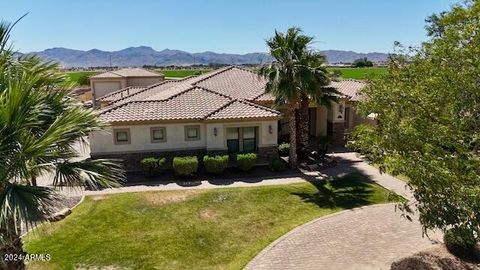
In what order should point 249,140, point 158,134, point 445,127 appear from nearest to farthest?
point 445,127, point 158,134, point 249,140

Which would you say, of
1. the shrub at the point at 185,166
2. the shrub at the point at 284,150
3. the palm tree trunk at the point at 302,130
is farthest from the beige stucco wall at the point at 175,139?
the palm tree trunk at the point at 302,130

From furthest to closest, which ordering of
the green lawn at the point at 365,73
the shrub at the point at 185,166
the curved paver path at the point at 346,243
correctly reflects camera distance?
the shrub at the point at 185,166 → the green lawn at the point at 365,73 → the curved paver path at the point at 346,243

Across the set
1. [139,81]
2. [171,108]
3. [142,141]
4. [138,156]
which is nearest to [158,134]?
[142,141]

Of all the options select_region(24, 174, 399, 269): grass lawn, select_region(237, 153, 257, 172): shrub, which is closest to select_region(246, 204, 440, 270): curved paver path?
select_region(24, 174, 399, 269): grass lawn

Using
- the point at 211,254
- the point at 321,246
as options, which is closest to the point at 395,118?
the point at 321,246

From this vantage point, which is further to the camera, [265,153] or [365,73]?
[265,153]

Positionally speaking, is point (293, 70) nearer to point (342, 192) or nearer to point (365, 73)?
point (365, 73)

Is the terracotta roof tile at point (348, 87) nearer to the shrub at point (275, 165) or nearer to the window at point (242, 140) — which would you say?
the window at point (242, 140)
